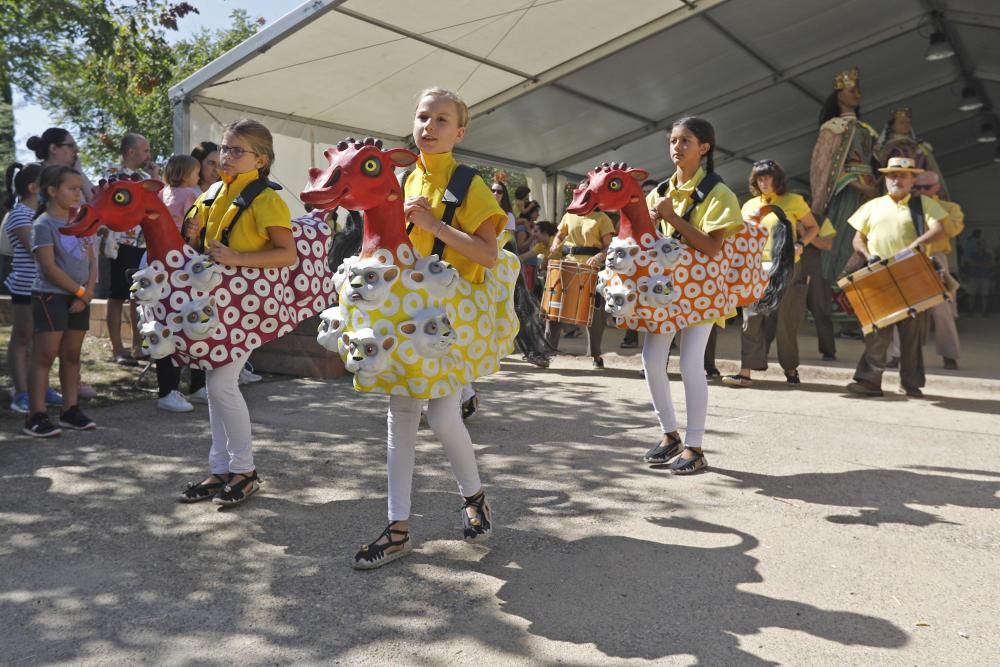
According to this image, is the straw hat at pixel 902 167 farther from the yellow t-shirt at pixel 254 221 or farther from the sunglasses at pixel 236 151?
the sunglasses at pixel 236 151

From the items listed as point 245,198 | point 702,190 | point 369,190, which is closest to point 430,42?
point 702,190

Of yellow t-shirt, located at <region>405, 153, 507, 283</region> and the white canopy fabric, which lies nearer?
yellow t-shirt, located at <region>405, 153, 507, 283</region>

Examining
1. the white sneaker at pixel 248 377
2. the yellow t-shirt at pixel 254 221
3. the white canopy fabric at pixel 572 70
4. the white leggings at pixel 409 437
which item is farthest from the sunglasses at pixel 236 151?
the white canopy fabric at pixel 572 70

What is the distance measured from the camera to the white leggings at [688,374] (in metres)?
4.56

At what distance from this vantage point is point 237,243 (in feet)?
A: 12.4

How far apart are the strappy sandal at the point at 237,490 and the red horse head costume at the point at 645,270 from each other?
2.05 meters

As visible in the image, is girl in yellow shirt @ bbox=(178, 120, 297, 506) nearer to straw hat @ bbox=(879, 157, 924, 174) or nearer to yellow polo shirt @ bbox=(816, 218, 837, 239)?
straw hat @ bbox=(879, 157, 924, 174)

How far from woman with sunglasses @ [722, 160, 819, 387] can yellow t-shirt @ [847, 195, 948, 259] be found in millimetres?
590

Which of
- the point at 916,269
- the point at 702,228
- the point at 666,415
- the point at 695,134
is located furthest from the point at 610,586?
the point at 916,269

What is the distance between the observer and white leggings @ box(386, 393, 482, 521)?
322cm

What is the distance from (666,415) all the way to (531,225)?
776 centimetres

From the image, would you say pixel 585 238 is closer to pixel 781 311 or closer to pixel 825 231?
pixel 781 311

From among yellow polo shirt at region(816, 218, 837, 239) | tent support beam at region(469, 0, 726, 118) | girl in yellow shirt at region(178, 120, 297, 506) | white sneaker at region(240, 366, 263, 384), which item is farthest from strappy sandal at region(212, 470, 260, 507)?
tent support beam at region(469, 0, 726, 118)

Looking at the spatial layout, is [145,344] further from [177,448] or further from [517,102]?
[517,102]
